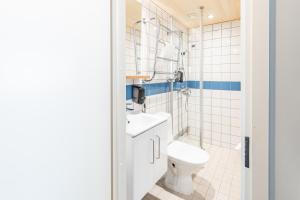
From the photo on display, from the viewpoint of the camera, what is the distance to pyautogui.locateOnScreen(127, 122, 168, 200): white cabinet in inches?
54.2

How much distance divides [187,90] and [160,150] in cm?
185

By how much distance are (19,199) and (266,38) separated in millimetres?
899

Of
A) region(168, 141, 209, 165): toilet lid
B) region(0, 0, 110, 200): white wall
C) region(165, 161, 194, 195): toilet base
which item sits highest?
region(0, 0, 110, 200): white wall

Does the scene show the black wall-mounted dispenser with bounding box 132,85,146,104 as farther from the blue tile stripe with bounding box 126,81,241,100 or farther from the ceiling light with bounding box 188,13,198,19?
the ceiling light with bounding box 188,13,198,19

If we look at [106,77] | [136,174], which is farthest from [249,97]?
[136,174]

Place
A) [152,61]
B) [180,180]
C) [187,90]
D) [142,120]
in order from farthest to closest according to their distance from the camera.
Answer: [187,90] → [152,61] → [180,180] → [142,120]

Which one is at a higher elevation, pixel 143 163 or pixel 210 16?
pixel 210 16

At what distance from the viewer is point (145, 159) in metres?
1.52

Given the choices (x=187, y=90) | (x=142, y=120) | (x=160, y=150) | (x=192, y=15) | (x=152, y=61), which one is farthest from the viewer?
(x=187, y=90)

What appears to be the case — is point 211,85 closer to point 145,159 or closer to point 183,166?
point 183,166

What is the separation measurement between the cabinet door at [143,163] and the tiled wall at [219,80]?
1.83 m

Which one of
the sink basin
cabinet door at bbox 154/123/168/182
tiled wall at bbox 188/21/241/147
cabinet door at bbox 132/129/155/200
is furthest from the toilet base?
tiled wall at bbox 188/21/241/147

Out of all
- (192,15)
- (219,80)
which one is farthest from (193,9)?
(219,80)

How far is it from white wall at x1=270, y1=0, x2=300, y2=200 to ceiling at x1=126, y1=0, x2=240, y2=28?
60.4 inches
